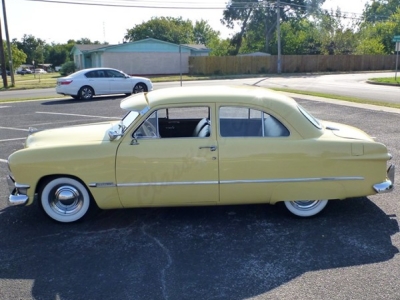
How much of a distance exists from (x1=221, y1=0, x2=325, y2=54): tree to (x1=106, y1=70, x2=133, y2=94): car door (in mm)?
41218

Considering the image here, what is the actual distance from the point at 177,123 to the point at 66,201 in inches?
70.6

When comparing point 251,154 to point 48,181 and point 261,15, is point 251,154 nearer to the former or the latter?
point 48,181

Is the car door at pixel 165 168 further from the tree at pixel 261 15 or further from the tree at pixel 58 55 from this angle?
the tree at pixel 58 55

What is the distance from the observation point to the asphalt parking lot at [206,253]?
335 cm

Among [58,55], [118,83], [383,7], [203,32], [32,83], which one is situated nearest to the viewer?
[118,83]

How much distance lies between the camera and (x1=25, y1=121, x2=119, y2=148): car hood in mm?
4605

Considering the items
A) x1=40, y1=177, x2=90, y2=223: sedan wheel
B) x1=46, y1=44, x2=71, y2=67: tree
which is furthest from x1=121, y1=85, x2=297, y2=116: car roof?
x1=46, y1=44, x2=71, y2=67: tree

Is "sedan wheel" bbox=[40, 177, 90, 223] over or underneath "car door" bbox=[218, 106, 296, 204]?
underneath

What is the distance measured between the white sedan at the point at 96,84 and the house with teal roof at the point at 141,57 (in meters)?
22.9

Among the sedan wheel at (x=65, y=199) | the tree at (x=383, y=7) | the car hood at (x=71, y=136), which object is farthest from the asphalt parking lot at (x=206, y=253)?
the tree at (x=383, y=7)

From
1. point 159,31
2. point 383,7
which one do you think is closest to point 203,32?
point 159,31

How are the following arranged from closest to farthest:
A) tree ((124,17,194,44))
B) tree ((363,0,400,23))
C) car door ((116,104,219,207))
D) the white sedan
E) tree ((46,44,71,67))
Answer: car door ((116,104,219,207)) → the white sedan → tree ((124,17,194,44)) → tree ((363,0,400,23)) → tree ((46,44,71,67))

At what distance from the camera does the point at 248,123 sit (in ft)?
14.9

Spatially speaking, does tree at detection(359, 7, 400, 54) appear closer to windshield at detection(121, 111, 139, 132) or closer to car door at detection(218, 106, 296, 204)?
car door at detection(218, 106, 296, 204)
